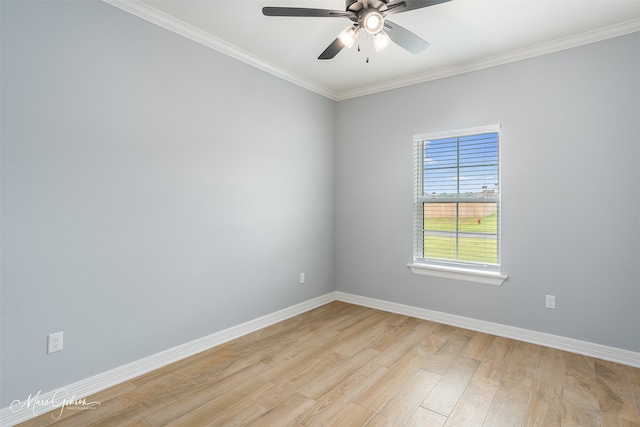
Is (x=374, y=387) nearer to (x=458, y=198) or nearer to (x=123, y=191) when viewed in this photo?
(x=458, y=198)

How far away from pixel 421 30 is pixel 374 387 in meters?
2.78

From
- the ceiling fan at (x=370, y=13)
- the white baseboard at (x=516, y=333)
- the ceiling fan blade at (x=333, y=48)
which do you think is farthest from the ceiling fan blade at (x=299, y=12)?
the white baseboard at (x=516, y=333)

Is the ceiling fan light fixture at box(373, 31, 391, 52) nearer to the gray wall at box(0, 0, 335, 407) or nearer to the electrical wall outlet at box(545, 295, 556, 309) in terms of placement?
the gray wall at box(0, 0, 335, 407)

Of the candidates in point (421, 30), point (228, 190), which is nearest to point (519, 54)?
point (421, 30)

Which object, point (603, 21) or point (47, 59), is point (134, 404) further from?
point (603, 21)

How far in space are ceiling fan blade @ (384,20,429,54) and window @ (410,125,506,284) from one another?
1.37 metres

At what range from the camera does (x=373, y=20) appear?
6.40 ft

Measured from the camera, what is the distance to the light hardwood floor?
6.30 ft

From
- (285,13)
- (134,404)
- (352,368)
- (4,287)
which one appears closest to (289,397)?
(352,368)

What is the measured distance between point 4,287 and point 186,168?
134 cm

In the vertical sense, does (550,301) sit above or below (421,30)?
below

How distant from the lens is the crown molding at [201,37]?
2334 millimetres

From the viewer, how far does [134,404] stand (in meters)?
2.03

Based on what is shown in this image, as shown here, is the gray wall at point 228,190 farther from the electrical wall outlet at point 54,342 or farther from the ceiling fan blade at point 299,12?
the ceiling fan blade at point 299,12
